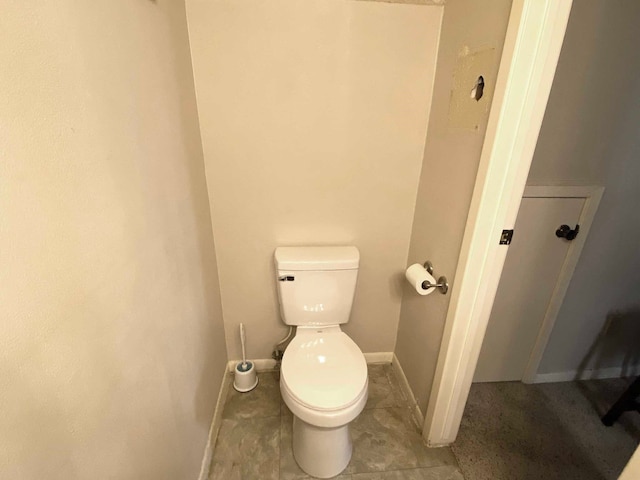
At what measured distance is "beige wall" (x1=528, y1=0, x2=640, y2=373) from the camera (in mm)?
1159

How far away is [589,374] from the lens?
5.84 feet

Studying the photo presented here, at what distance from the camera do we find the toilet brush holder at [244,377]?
168cm

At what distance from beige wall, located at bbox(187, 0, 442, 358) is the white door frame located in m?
0.51

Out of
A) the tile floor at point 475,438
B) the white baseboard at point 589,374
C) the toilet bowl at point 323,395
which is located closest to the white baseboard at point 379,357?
the tile floor at point 475,438

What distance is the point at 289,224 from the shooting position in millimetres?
1544

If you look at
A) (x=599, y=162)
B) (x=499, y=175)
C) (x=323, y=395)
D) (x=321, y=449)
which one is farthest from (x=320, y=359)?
(x=599, y=162)

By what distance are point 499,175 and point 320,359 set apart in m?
0.95

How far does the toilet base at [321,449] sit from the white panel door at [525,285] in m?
0.89

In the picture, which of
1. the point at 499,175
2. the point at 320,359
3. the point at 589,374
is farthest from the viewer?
the point at 589,374

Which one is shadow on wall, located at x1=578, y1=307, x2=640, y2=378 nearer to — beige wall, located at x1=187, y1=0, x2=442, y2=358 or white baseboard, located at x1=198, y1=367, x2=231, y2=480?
beige wall, located at x1=187, y1=0, x2=442, y2=358

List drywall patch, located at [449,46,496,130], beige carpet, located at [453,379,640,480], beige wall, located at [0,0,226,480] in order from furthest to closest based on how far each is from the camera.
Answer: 1. beige carpet, located at [453,379,640,480]
2. drywall patch, located at [449,46,496,130]
3. beige wall, located at [0,0,226,480]

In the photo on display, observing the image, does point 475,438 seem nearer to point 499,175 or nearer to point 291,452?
point 291,452

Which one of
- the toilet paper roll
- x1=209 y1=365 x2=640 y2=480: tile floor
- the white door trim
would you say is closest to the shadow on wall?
x1=209 y1=365 x2=640 y2=480: tile floor

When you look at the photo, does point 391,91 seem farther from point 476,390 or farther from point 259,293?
point 476,390
